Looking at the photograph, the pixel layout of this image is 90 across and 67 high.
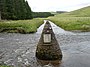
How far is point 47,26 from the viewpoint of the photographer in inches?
722

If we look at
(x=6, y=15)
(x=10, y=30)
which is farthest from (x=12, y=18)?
(x=10, y=30)

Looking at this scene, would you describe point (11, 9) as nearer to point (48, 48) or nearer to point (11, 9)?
point (11, 9)

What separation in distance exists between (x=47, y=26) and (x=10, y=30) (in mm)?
30343

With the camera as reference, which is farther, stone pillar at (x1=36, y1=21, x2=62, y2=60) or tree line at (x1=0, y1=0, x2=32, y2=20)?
tree line at (x1=0, y1=0, x2=32, y2=20)

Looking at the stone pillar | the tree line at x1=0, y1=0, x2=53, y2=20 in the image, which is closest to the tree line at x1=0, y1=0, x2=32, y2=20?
the tree line at x1=0, y1=0, x2=53, y2=20

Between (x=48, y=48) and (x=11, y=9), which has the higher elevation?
(x=11, y=9)

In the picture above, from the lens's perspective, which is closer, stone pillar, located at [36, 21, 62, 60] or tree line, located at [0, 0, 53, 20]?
stone pillar, located at [36, 21, 62, 60]

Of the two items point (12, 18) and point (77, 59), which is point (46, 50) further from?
point (12, 18)

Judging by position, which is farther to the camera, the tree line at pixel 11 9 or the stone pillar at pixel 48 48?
the tree line at pixel 11 9

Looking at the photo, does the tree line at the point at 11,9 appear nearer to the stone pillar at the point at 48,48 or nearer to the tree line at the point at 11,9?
the tree line at the point at 11,9

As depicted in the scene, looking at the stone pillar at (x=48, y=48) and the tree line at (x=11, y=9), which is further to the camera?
the tree line at (x=11, y=9)

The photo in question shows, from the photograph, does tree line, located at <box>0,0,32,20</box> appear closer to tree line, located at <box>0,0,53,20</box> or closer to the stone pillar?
tree line, located at <box>0,0,53,20</box>

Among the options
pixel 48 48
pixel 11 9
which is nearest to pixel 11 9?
pixel 11 9

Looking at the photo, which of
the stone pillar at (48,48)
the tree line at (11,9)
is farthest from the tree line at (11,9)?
the stone pillar at (48,48)
